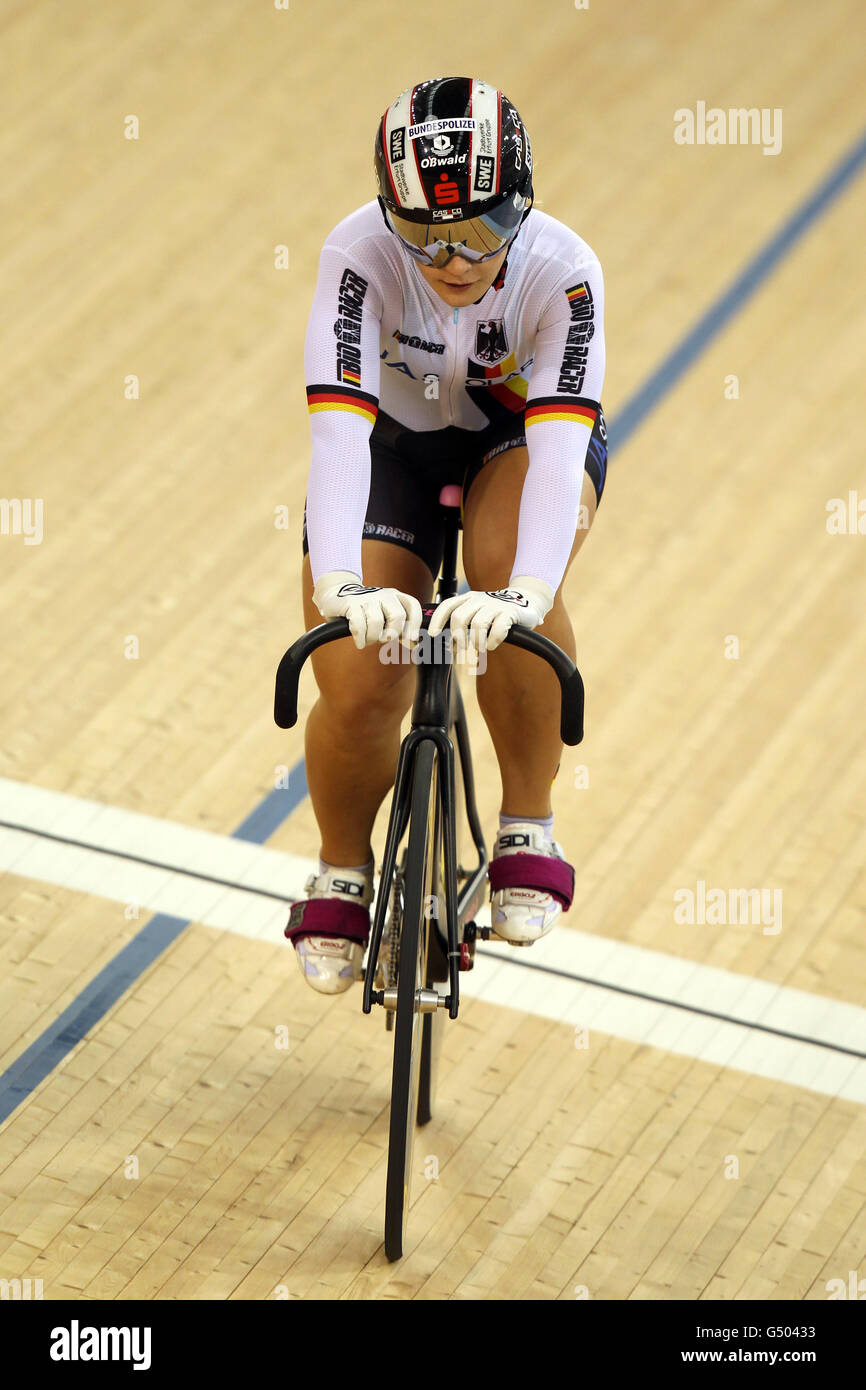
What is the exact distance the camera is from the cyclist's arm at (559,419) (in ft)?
7.68

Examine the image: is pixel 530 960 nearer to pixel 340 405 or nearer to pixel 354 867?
pixel 354 867

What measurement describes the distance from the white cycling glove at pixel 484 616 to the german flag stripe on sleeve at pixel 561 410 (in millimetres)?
300

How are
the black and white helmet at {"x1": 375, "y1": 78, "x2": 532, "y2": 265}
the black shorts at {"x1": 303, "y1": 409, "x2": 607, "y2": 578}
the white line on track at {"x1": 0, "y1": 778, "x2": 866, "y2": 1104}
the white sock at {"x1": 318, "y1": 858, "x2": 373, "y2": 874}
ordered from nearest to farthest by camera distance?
1. the black and white helmet at {"x1": 375, "y1": 78, "x2": 532, "y2": 265}
2. the black shorts at {"x1": 303, "y1": 409, "x2": 607, "y2": 578}
3. the white sock at {"x1": 318, "y1": 858, "x2": 373, "y2": 874}
4. the white line on track at {"x1": 0, "y1": 778, "x2": 866, "y2": 1104}

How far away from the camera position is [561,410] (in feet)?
7.80

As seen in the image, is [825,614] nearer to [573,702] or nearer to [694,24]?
[573,702]

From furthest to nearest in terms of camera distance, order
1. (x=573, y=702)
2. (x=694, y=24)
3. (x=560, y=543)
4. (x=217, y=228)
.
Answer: (x=694, y=24)
(x=217, y=228)
(x=560, y=543)
(x=573, y=702)

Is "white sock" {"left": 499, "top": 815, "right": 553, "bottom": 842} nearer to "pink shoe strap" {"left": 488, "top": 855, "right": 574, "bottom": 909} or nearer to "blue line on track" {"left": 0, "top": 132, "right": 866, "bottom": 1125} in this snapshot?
"pink shoe strap" {"left": 488, "top": 855, "right": 574, "bottom": 909}

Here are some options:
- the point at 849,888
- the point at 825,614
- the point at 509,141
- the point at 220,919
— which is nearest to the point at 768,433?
the point at 825,614

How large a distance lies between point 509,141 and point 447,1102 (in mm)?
1701

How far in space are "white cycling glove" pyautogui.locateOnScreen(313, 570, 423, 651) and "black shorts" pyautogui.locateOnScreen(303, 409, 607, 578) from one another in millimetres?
363

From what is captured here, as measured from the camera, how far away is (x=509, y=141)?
2178 millimetres

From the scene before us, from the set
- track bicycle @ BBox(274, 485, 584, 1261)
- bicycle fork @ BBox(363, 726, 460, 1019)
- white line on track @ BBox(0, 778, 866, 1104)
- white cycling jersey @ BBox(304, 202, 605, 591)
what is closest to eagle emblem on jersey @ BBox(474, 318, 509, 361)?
white cycling jersey @ BBox(304, 202, 605, 591)

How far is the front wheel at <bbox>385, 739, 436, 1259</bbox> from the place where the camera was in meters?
2.35

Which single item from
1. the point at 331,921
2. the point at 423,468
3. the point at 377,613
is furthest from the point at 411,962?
the point at 423,468
